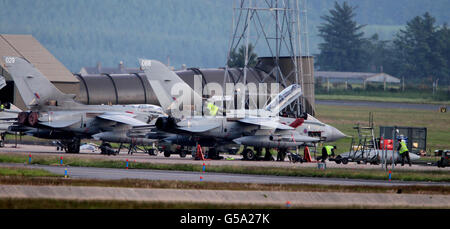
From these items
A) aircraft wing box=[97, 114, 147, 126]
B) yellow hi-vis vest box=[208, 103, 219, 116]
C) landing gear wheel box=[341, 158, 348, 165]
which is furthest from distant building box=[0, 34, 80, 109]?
landing gear wheel box=[341, 158, 348, 165]

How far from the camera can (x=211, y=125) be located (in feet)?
141

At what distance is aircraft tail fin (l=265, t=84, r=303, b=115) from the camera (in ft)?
158

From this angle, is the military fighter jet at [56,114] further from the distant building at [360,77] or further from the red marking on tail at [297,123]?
the distant building at [360,77]

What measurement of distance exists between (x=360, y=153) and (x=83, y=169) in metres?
16.7

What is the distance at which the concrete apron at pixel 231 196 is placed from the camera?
20.4m

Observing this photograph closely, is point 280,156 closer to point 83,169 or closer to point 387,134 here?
point 387,134

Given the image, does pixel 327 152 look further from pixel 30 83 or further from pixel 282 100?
pixel 30 83

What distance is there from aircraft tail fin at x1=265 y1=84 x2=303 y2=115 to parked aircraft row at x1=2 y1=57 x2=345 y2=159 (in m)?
1.35

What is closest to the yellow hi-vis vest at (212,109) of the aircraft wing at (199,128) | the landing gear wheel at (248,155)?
the aircraft wing at (199,128)

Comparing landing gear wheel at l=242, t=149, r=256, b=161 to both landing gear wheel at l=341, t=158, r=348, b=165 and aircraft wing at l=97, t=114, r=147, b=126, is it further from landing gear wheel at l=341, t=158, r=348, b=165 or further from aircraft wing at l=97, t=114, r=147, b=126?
aircraft wing at l=97, t=114, r=147, b=126

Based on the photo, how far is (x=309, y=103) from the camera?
206 feet

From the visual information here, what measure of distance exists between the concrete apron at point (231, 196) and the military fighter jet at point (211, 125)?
777 inches

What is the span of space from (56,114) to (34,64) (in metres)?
20.7
